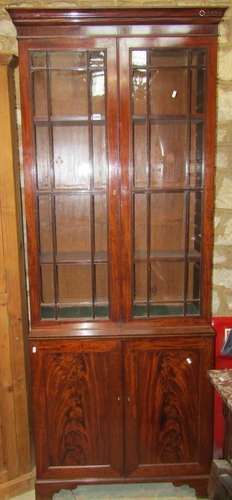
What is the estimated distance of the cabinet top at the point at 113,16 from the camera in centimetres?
162

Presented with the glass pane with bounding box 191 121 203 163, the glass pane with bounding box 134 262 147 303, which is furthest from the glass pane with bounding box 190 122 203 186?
the glass pane with bounding box 134 262 147 303

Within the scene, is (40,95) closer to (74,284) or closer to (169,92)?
(169,92)

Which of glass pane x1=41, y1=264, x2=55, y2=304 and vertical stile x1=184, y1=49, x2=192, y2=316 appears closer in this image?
vertical stile x1=184, y1=49, x2=192, y2=316

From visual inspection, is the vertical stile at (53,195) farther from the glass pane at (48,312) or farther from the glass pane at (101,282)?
the glass pane at (101,282)

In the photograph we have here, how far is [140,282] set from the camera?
193 centimetres

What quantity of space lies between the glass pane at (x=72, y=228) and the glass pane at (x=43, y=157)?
0.11 metres

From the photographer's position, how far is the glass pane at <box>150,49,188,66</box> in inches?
68.9

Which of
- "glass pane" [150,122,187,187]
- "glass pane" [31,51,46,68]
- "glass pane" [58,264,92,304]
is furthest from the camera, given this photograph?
"glass pane" [58,264,92,304]

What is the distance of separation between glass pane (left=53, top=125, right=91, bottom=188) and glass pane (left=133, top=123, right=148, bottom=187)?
0.23 m

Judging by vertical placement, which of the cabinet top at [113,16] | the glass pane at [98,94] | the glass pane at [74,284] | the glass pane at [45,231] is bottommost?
the glass pane at [74,284]

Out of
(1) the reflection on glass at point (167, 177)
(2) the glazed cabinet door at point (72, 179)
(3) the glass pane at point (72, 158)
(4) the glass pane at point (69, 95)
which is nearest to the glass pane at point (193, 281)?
(1) the reflection on glass at point (167, 177)

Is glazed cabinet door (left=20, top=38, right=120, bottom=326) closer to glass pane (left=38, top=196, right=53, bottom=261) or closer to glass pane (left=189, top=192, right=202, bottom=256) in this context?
glass pane (left=38, top=196, right=53, bottom=261)

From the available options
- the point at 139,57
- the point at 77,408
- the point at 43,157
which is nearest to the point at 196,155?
the point at 139,57

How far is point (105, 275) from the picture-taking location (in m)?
1.92
